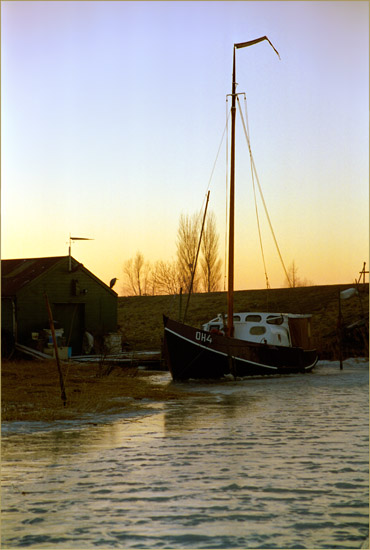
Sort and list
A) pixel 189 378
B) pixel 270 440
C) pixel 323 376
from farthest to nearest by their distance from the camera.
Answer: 1. pixel 323 376
2. pixel 189 378
3. pixel 270 440

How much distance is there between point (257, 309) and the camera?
5581cm

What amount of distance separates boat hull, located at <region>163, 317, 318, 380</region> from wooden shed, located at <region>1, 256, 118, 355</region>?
211 inches

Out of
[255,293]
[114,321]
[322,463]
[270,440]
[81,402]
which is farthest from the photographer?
[255,293]

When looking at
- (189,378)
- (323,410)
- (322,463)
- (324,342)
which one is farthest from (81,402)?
(324,342)

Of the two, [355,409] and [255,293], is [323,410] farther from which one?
[255,293]

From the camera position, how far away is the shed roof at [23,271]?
104 ft

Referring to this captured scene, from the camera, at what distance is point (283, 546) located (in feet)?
22.9

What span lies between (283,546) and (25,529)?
2503 mm

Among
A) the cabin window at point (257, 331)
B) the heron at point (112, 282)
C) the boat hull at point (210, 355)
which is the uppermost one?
the heron at point (112, 282)

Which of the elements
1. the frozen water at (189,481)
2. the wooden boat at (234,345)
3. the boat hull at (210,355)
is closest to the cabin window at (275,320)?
the wooden boat at (234,345)

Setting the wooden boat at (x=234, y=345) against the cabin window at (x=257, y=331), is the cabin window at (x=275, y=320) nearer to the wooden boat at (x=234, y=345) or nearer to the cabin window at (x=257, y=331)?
the wooden boat at (x=234, y=345)

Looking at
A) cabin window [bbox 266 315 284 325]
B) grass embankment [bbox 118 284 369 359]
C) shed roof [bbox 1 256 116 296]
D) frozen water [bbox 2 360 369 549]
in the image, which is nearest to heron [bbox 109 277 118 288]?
shed roof [bbox 1 256 116 296]

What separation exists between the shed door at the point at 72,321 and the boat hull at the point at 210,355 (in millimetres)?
6644

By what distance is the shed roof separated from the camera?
31.7 metres
